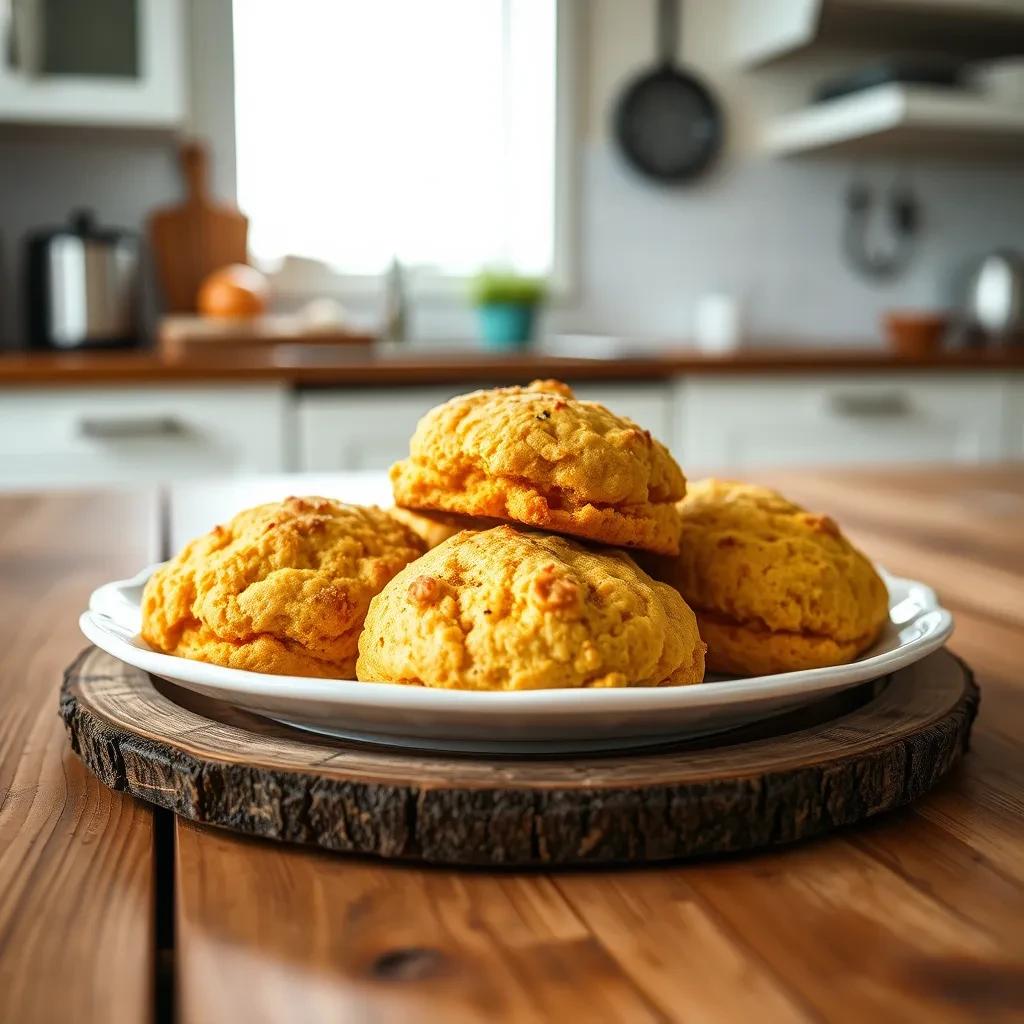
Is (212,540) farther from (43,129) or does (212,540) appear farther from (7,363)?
(43,129)

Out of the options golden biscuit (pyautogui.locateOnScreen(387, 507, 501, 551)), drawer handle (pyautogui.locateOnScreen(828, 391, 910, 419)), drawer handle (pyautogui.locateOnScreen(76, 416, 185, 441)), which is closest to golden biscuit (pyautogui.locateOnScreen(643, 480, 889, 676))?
golden biscuit (pyautogui.locateOnScreen(387, 507, 501, 551))

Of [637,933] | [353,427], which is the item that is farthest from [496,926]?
[353,427]

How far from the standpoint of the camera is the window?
3.26 meters

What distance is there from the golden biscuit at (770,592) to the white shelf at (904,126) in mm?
2701

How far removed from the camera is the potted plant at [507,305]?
3.22m

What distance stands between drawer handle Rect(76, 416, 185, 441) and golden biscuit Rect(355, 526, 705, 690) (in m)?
2.05

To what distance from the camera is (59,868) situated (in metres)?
0.49

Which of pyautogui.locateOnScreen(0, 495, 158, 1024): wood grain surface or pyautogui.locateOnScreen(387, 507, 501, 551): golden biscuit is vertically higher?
pyautogui.locateOnScreen(387, 507, 501, 551): golden biscuit

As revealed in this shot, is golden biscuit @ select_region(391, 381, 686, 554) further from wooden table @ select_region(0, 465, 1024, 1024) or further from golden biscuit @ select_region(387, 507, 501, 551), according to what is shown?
wooden table @ select_region(0, 465, 1024, 1024)

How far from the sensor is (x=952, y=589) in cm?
104

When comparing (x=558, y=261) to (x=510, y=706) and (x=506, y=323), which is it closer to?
(x=506, y=323)

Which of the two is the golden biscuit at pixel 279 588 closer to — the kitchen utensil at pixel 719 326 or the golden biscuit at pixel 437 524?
the golden biscuit at pixel 437 524

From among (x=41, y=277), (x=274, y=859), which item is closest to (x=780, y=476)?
(x=274, y=859)

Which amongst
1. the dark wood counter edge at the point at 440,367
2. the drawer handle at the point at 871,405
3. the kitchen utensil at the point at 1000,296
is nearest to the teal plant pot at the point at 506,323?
the dark wood counter edge at the point at 440,367
